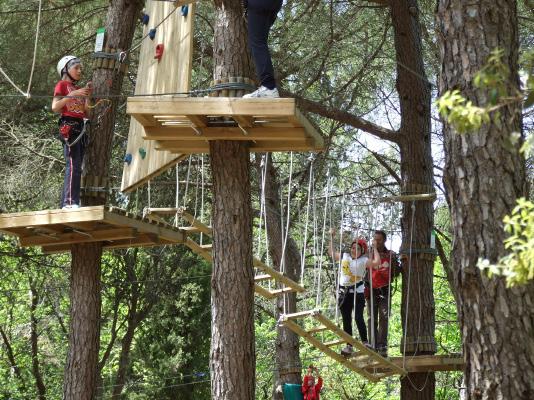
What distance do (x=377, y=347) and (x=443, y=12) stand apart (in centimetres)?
379

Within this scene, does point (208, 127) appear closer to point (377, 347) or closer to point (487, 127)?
point (487, 127)

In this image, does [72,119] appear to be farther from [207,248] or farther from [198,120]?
[198,120]

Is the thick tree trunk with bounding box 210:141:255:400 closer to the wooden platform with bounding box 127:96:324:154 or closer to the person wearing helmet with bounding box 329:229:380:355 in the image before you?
the wooden platform with bounding box 127:96:324:154

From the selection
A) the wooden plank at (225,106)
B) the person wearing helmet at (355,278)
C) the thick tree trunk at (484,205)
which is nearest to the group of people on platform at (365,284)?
the person wearing helmet at (355,278)

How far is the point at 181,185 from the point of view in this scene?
10.1 meters

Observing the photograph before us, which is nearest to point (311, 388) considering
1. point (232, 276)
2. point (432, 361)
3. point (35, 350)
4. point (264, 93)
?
point (432, 361)

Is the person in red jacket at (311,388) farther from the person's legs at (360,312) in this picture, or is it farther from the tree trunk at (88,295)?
the tree trunk at (88,295)

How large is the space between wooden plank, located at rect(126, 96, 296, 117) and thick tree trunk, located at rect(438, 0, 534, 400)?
0.89m

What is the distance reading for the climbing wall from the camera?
208 inches

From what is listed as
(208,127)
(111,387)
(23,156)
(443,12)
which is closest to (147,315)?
(111,387)

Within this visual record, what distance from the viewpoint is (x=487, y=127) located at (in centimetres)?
353

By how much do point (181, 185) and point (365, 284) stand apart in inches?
142

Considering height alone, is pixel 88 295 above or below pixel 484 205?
below

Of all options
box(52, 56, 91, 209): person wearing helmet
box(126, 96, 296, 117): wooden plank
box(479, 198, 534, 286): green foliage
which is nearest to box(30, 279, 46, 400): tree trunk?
box(52, 56, 91, 209): person wearing helmet
